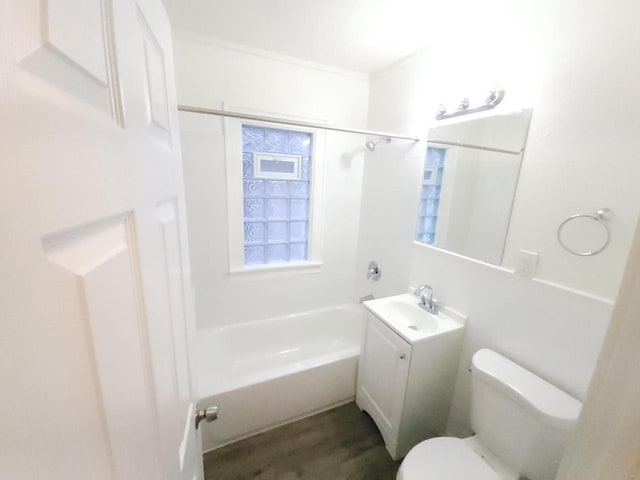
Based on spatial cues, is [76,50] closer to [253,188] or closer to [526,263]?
[526,263]

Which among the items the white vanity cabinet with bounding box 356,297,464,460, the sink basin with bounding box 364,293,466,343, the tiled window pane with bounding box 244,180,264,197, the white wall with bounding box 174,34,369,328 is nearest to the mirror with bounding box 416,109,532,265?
the sink basin with bounding box 364,293,466,343

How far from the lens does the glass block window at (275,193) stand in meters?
2.08

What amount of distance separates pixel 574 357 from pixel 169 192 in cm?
155

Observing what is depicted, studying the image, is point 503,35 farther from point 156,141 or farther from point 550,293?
point 156,141

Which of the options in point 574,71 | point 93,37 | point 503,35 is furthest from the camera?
point 503,35

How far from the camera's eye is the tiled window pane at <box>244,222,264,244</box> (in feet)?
7.28

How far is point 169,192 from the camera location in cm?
58

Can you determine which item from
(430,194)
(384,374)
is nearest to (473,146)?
(430,194)

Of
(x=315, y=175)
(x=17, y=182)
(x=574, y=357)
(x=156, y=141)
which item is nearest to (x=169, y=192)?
(x=156, y=141)

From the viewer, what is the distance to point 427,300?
1620 millimetres

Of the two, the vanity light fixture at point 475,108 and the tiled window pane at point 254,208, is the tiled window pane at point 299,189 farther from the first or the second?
the vanity light fixture at point 475,108

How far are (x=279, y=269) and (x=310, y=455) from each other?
4.37 ft

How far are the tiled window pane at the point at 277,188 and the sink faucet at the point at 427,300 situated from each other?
4.41 ft

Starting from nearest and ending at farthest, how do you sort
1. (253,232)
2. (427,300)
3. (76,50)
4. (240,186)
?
(76,50) → (427,300) → (240,186) → (253,232)
